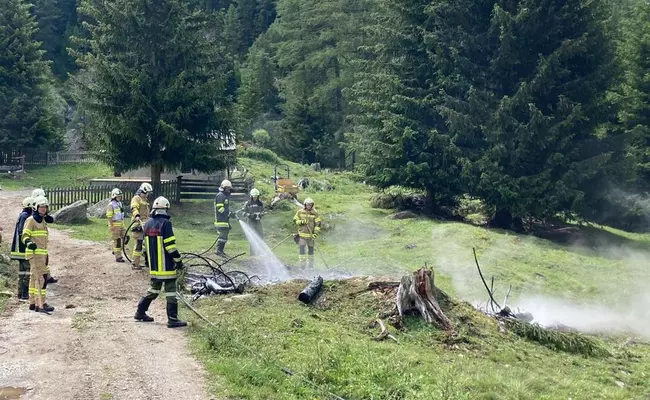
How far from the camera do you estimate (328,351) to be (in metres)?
9.34

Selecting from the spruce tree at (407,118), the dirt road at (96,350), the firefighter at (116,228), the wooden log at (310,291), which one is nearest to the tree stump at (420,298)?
the wooden log at (310,291)

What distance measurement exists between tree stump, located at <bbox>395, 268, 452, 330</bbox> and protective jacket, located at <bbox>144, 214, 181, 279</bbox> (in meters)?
3.95

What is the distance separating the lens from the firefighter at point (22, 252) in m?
12.1

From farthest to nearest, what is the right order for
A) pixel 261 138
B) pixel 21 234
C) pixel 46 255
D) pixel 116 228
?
pixel 261 138 < pixel 116 228 < pixel 21 234 < pixel 46 255

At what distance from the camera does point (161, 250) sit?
10.9m

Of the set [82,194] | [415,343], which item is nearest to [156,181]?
[82,194]

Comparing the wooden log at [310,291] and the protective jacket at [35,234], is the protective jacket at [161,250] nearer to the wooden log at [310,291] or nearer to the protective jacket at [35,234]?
the protective jacket at [35,234]

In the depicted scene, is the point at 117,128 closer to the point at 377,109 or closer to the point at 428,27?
the point at 377,109

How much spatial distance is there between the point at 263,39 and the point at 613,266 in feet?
195

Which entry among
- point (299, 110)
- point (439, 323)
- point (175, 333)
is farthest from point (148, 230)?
point (299, 110)

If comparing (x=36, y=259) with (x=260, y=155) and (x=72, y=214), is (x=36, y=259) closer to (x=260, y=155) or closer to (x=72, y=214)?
(x=72, y=214)

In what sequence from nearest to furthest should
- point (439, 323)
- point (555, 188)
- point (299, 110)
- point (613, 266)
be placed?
point (439, 323)
point (613, 266)
point (555, 188)
point (299, 110)

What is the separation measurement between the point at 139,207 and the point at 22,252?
4.57 metres

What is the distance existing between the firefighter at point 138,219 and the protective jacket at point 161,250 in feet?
14.9
